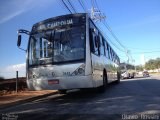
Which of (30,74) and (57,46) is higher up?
(57,46)

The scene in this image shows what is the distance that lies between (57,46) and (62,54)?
444 mm

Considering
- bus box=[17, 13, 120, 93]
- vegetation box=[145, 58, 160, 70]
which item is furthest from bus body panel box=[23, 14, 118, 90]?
vegetation box=[145, 58, 160, 70]

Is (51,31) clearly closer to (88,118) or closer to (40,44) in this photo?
(40,44)

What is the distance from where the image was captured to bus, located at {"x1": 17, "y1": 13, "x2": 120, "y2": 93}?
1082cm

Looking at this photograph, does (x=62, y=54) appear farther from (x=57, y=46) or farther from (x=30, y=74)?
(x=30, y=74)

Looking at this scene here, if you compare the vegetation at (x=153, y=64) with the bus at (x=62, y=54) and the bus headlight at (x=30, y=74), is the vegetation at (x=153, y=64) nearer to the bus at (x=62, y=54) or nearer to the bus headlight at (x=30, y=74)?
the bus at (x=62, y=54)

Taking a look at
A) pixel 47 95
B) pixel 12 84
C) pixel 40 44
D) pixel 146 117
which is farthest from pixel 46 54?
pixel 12 84

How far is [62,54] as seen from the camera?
11.1 m

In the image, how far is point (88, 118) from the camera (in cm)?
720

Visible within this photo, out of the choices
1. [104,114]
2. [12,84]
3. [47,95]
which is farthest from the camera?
[12,84]

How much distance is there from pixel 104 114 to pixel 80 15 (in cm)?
555

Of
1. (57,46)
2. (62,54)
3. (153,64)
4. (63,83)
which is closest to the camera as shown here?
(63,83)

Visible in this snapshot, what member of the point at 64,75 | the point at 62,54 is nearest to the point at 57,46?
the point at 62,54

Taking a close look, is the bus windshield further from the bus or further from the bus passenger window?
the bus passenger window
